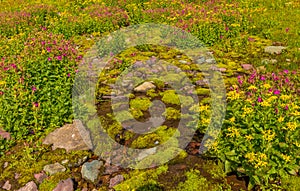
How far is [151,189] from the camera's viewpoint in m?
5.61

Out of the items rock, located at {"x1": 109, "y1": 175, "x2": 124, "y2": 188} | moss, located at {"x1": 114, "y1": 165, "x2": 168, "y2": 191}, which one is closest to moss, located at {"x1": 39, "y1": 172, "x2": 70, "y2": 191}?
rock, located at {"x1": 109, "y1": 175, "x2": 124, "y2": 188}

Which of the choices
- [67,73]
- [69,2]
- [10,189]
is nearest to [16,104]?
[67,73]

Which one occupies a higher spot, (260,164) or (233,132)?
(233,132)

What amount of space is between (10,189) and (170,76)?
223 inches

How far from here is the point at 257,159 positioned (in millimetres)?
5227

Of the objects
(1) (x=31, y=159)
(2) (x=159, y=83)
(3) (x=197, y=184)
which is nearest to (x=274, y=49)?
(2) (x=159, y=83)

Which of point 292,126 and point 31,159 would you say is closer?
point 292,126

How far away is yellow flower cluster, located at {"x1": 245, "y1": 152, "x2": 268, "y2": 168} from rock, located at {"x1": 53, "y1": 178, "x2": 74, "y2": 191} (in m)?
3.17

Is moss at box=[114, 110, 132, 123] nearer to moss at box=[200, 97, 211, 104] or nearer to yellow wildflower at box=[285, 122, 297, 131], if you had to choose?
moss at box=[200, 97, 211, 104]

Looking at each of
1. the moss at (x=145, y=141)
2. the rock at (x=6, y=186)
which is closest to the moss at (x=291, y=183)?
the moss at (x=145, y=141)

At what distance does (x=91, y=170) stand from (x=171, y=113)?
104 inches

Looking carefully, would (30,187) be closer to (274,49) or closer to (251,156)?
(251,156)

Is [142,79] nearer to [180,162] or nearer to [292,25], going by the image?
[180,162]

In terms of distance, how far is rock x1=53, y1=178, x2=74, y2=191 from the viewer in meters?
5.93
